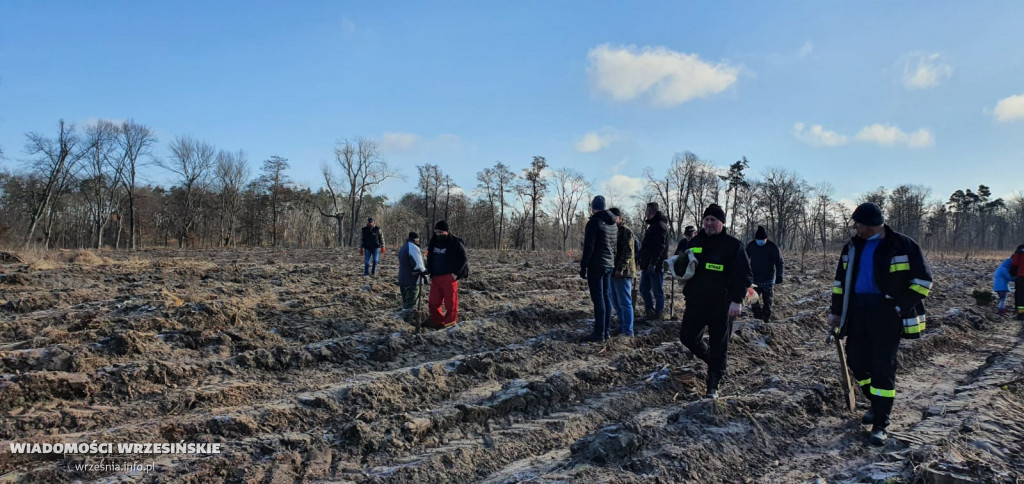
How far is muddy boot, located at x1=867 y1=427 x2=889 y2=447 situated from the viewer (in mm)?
3803

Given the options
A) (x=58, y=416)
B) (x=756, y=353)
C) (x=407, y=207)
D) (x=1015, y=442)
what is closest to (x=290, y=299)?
(x=58, y=416)

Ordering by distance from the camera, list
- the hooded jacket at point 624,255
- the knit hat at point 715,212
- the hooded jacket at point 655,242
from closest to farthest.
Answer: the knit hat at point 715,212 → the hooded jacket at point 624,255 → the hooded jacket at point 655,242

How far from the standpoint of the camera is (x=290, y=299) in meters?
9.69

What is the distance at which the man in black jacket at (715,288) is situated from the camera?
15.1 ft

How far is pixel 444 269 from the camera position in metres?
7.49

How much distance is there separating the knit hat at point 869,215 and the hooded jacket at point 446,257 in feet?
16.2

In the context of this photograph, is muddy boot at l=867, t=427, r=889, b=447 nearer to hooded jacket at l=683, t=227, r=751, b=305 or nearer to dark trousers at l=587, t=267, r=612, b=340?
hooded jacket at l=683, t=227, r=751, b=305

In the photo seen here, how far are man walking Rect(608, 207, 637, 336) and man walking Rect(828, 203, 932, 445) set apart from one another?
3.07 m

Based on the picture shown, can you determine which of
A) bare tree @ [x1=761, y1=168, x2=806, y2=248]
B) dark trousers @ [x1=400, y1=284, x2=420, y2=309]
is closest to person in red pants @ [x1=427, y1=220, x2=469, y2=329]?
dark trousers @ [x1=400, y1=284, x2=420, y2=309]

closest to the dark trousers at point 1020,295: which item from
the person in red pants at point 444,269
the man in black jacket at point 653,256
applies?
the man in black jacket at point 653,256

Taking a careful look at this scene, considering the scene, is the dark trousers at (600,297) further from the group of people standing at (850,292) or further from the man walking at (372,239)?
the man walking at (372,239)

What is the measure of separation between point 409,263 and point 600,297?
138 inches

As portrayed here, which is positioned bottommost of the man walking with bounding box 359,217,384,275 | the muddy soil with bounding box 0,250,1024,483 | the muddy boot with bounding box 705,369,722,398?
the muddy soil with bounding box 0,250,1024,483

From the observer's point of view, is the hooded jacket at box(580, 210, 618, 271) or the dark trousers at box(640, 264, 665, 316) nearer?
the hooded jacket at box(580, 210, 618, 271)
